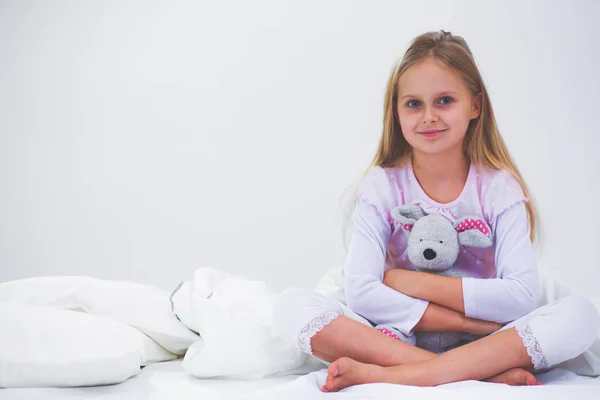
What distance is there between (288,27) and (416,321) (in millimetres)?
1545

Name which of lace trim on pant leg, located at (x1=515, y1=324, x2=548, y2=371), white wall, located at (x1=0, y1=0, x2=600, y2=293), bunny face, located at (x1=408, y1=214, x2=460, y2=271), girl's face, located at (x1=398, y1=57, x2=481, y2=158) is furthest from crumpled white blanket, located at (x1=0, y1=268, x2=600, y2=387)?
white wall, located at (x1=0, y1=0, x2=600, y2=293)

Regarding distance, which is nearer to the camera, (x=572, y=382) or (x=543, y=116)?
(x=572, y=382)

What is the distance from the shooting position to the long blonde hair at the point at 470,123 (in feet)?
4.67

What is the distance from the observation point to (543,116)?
2482 mm

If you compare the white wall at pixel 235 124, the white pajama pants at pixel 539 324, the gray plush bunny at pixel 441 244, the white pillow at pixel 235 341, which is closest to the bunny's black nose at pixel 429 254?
the gray plush bunny at pixel 441 244

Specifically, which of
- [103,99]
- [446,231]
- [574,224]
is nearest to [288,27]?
[103,99]

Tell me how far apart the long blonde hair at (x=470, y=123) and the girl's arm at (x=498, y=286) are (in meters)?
0.14

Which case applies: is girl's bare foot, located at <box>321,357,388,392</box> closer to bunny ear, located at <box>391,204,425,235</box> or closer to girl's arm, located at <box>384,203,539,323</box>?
girl's arm, located at <box>384,203,539,323</box>

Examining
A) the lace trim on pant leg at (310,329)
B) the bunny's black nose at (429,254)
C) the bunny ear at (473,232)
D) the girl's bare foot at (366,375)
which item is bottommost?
the girl's bare foot at (366,375)

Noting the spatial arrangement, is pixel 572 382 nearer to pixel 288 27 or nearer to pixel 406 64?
pixel 406 64

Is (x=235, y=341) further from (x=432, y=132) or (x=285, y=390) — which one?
(x=432, y=132)

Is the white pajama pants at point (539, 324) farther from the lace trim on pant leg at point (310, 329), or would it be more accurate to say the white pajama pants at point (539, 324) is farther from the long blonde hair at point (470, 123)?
the long blonde hair at point (470, 123)

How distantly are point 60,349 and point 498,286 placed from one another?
72 centimetres

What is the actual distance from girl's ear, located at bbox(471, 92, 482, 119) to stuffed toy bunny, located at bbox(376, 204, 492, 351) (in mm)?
242
